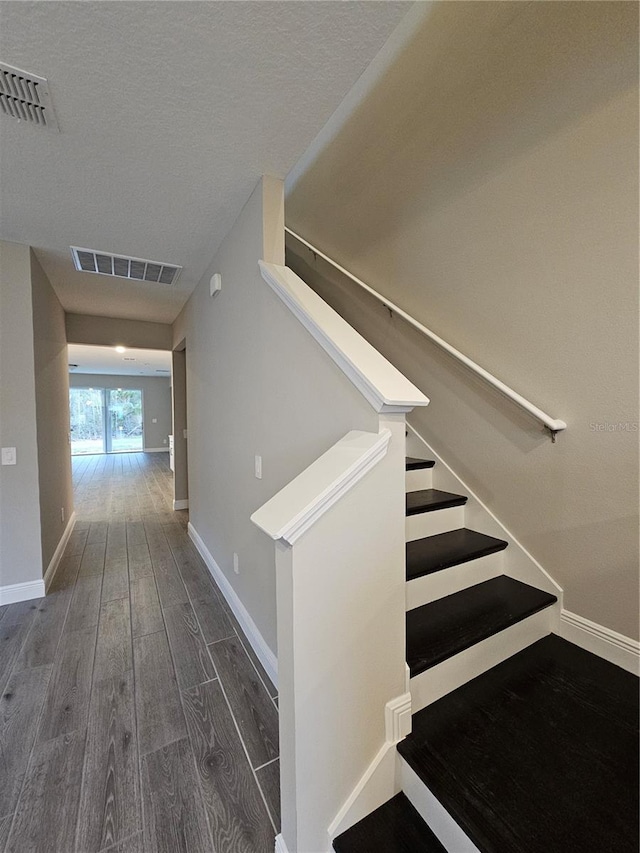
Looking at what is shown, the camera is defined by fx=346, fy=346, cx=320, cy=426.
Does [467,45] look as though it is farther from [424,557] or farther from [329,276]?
[424,557]

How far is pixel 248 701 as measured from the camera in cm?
165

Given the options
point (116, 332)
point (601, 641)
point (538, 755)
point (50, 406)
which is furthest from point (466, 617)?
point (116, 332)

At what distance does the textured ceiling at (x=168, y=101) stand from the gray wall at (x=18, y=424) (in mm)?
416

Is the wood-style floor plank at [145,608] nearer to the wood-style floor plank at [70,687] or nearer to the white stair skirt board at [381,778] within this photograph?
the wood-style floor plank at [70,687]

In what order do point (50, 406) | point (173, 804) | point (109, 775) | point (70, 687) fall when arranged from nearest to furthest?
1. point (173, 804)
2. point (109, 775)
3. point (70, 687)
4. point (50, 406)

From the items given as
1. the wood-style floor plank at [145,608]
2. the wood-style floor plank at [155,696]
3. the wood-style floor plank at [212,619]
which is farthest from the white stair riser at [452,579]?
the wood-style floor plank at [145,608]

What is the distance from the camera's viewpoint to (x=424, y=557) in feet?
5.25

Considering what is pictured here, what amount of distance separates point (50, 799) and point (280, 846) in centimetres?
87

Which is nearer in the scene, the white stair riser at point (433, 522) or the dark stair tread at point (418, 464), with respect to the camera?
the white stair riser at point (433, 522)

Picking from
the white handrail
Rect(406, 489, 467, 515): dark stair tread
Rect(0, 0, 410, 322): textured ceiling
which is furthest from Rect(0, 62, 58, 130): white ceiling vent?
Rect(406, 489, 467, 515): dark stair tread

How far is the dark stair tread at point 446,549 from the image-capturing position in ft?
4.96

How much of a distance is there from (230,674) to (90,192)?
8.91 ft

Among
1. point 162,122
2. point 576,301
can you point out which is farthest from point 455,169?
point 162,122

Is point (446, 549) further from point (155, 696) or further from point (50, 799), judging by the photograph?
point (50, 799)
